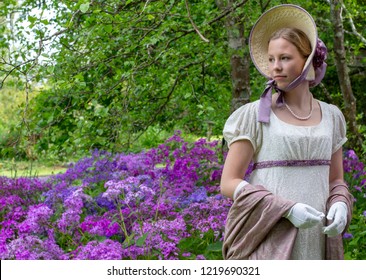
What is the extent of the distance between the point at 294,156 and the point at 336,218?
27 cm

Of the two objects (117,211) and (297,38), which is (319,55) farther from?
(117,211)

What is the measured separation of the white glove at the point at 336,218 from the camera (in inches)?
87.4


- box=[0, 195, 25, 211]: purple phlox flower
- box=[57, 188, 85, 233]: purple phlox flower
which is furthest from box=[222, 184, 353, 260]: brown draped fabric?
box=[0, 195, 25, 211]: purple phlox flower

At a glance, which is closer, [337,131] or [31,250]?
[337,131]

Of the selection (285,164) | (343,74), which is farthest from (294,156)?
(343,74)

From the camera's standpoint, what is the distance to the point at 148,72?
17.7ft

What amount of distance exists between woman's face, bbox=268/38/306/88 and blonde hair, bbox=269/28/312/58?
1 centimetres

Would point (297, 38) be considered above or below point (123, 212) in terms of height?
above

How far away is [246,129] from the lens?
2.35 metres

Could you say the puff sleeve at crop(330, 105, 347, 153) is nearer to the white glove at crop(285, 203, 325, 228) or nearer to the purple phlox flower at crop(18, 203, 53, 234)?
the white glove at crop(285, 203, 325, 228)

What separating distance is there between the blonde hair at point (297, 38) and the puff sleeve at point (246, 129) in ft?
0.90

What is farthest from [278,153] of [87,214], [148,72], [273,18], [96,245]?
[148,72]

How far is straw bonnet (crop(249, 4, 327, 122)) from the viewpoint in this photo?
2.35 metres

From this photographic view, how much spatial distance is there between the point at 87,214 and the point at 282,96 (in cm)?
242
